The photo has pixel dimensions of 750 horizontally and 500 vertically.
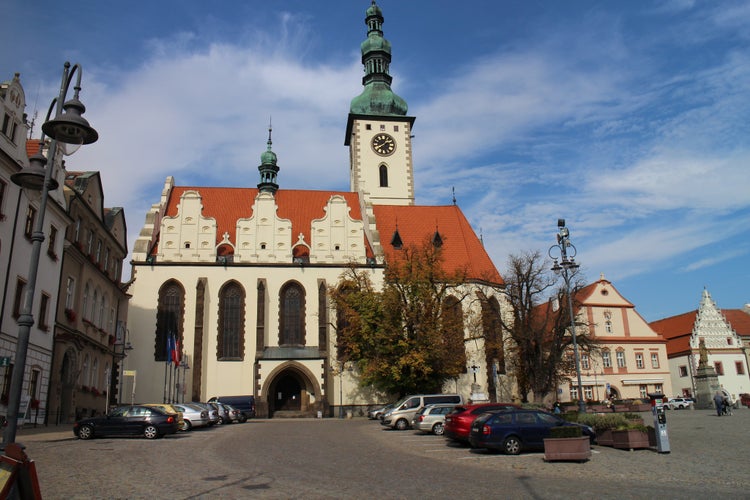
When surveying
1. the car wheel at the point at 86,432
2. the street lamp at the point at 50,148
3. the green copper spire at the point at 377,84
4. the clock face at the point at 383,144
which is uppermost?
the green copper spire at the point at 377,84

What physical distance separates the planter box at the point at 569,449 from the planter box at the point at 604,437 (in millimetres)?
3481

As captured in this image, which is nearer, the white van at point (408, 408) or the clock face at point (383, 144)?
the white van at point (408, 408)

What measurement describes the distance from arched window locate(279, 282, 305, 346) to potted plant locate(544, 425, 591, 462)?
2855cm

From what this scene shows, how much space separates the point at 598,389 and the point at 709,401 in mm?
11706

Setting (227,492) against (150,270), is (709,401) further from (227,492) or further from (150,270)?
(227,492)

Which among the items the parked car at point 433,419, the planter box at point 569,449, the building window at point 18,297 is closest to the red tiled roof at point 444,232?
the parked car at point 433,419

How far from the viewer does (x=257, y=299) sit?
138 feet

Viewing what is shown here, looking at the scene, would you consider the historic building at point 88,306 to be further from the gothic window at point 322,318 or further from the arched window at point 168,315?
the gothic window at point 322,318

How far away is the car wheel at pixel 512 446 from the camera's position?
56.1ft

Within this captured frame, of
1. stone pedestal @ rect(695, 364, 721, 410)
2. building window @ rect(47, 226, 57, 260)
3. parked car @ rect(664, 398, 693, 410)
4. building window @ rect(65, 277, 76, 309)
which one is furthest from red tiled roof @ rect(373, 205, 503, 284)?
building window @ rect(47, 226, 57, 260)

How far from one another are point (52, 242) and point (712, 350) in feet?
185

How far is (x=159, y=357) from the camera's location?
134ft

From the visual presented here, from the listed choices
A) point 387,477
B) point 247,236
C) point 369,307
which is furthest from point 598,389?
point 387,477

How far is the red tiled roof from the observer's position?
4719 centimetres
